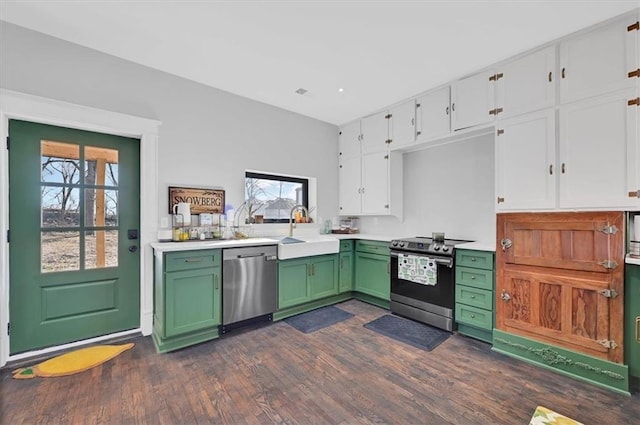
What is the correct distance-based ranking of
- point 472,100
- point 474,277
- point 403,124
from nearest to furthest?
point 474,277 → point 472,100 → point 403,124

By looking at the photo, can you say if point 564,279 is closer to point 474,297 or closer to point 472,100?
point 474,297

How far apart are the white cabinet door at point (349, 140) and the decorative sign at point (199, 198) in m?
2.11

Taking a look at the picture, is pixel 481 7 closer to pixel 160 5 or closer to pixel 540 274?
pixel 540 274

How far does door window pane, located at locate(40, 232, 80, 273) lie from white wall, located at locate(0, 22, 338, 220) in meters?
0.80

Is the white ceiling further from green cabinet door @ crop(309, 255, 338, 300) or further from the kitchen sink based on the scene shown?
green cabinet door @ crop(309, 255, 338, 300)

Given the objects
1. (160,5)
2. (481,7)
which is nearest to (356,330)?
(481,7)

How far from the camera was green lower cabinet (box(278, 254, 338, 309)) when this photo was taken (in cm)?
334

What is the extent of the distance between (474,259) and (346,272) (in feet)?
5.67

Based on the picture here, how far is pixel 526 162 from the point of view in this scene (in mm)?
2621

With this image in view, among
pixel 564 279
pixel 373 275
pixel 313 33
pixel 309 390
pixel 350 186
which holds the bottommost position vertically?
pixel 309 390

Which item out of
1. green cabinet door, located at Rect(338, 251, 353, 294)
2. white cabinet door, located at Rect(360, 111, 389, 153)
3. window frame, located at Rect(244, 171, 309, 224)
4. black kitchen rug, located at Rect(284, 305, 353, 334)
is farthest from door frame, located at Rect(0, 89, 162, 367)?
white cabinet door, located at Rect(360, 111, 389, 153)

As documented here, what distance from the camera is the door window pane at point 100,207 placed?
8.95ft

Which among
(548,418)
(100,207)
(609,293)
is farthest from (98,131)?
(609,293)

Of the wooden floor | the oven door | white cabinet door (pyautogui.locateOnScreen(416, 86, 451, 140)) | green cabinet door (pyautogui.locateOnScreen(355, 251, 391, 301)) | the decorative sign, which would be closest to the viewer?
the wooden floor
